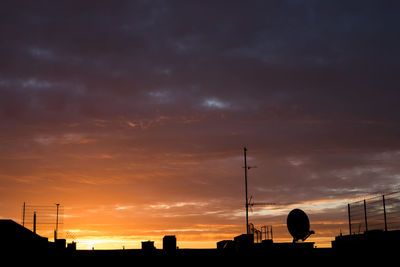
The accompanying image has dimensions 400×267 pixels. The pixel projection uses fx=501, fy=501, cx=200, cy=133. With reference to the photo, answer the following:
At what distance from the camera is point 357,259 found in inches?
1539

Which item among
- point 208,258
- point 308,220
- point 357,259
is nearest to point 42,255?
point 208,258

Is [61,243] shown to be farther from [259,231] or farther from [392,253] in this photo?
[392,253]

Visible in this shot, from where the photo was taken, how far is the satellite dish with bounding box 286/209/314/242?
5853 cm

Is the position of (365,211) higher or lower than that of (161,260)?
higher

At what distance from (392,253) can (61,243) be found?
29.6 meters

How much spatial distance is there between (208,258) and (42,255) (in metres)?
14.3

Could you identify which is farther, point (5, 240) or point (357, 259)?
point (5, 240)

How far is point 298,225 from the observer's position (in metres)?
58.8

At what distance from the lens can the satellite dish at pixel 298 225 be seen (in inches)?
2304

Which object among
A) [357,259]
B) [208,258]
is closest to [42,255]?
[208,258]

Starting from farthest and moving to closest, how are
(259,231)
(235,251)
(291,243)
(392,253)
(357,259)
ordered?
(259,231)
(291,243)
(235,251)
(357,259)
(392,253)

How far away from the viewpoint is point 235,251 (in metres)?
45.0

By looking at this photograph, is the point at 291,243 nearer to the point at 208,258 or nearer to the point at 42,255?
the point at 208,258

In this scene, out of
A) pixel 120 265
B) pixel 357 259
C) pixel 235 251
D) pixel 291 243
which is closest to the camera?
pixel 357 259
